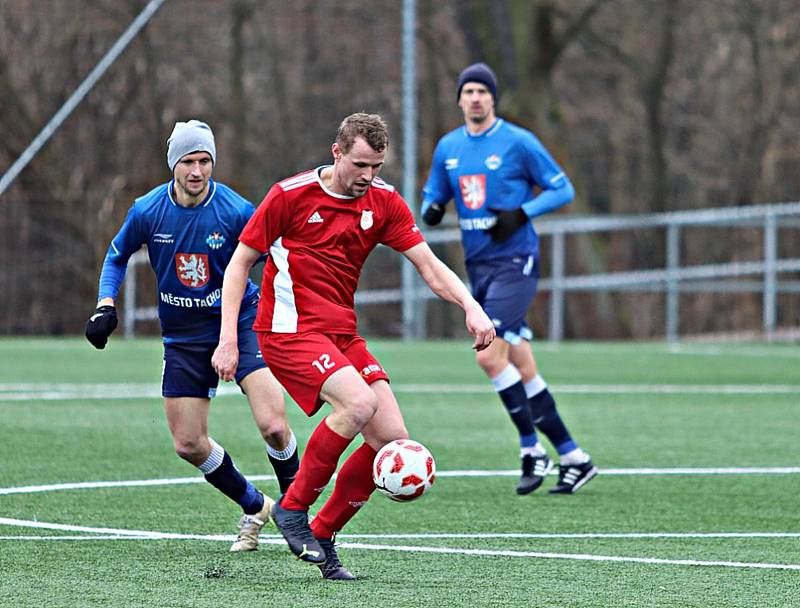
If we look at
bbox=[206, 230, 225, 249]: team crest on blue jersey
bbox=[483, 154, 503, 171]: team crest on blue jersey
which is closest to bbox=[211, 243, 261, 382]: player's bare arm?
bbox=[206, 230, 225, 249]: team crest on blue jersey

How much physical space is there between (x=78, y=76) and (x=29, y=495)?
2240 cm

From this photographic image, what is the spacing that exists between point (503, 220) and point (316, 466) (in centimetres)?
362

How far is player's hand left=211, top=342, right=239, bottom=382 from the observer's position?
22.3 feet

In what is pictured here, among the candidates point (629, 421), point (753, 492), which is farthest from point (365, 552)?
point (629, 421)

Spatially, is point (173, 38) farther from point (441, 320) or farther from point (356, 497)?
point (356, 497)

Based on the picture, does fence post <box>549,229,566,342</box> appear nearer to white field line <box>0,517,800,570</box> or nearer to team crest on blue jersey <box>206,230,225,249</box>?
white field line <box>0,517,800,570</box>

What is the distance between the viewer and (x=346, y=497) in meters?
6.94

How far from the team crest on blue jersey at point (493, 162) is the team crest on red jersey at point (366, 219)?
10.5 ft

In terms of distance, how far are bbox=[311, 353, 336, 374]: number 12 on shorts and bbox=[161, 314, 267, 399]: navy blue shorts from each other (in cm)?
83

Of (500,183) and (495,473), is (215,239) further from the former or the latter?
(495,473)

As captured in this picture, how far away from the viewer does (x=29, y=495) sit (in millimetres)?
8891

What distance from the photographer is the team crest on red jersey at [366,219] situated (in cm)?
714

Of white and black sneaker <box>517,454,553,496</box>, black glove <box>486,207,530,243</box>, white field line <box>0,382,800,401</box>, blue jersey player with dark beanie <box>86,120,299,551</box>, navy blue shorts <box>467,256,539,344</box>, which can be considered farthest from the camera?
white field line <box>0,382,800,401</box>

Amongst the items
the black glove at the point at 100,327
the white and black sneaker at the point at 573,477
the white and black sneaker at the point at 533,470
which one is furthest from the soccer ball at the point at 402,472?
the white and black sneaker at the point at 573,477
